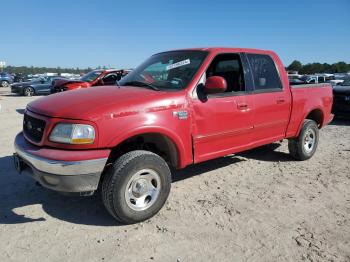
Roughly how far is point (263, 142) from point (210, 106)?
140 cm

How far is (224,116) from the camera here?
435 cm

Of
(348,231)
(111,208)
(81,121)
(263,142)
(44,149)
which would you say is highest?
(81,121)

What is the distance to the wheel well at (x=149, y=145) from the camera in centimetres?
387

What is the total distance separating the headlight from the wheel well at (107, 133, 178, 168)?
59 centimetres

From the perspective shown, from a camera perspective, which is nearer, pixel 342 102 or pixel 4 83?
pixel 342 102

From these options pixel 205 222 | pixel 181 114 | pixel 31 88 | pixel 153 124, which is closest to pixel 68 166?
pixel 153 124

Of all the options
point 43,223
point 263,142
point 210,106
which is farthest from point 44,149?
point 263,142

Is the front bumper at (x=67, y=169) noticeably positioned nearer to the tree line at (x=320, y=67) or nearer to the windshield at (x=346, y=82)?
the windshield at (x=346, y=82)

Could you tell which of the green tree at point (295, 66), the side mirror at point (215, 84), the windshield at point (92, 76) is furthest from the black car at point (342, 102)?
the green tree at point (295, 66)

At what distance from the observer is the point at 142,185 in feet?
12.0

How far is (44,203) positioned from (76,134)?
1413 millimetres

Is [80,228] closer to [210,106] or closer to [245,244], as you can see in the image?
[245,244]

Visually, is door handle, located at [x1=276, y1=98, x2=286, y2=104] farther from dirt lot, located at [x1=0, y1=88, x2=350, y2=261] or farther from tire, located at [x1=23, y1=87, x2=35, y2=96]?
tire, located at [x1=23, y1=87, x2=35, y2=96]

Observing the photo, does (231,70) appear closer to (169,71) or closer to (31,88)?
(169,71)
